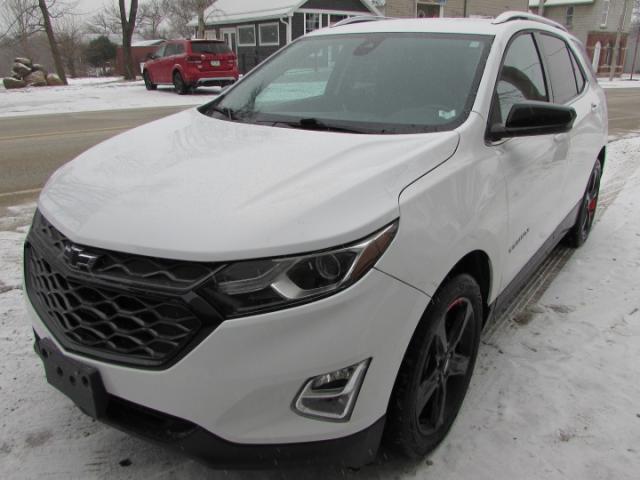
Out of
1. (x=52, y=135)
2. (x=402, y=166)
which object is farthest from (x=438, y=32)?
(x=52, y=135)

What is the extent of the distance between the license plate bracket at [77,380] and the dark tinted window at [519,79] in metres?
2.02

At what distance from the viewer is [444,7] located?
36.2 metres

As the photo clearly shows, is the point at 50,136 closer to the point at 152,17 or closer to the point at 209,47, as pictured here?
the point at 209,47

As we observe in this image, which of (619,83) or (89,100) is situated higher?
(89,100)

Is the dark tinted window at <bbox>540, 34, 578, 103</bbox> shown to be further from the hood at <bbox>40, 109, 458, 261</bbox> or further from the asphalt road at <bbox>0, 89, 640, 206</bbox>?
the asphalt road at <bbox>0, 89, 640, 206</bbox>

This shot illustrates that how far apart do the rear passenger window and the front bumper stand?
2557 millimetres

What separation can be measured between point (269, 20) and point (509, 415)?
30791mm

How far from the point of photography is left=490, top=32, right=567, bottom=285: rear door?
2.71 metres

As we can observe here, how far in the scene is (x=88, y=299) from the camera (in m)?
1.87

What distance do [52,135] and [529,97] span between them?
9.67m

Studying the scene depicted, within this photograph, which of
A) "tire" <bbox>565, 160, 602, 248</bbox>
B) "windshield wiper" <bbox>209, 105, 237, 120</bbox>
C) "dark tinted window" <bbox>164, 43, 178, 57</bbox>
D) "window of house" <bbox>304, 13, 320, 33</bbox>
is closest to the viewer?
"windshield wiper" <bbox>209, 105, 237, 120</bbox>

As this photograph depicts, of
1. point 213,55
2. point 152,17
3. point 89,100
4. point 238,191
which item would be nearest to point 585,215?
point 238,191

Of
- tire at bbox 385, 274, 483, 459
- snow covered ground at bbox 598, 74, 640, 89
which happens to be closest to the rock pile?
snow covered ground at bbox 598, 74, 640, 89

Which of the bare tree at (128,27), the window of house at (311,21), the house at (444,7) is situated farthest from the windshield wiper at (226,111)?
the house at (444,7)
